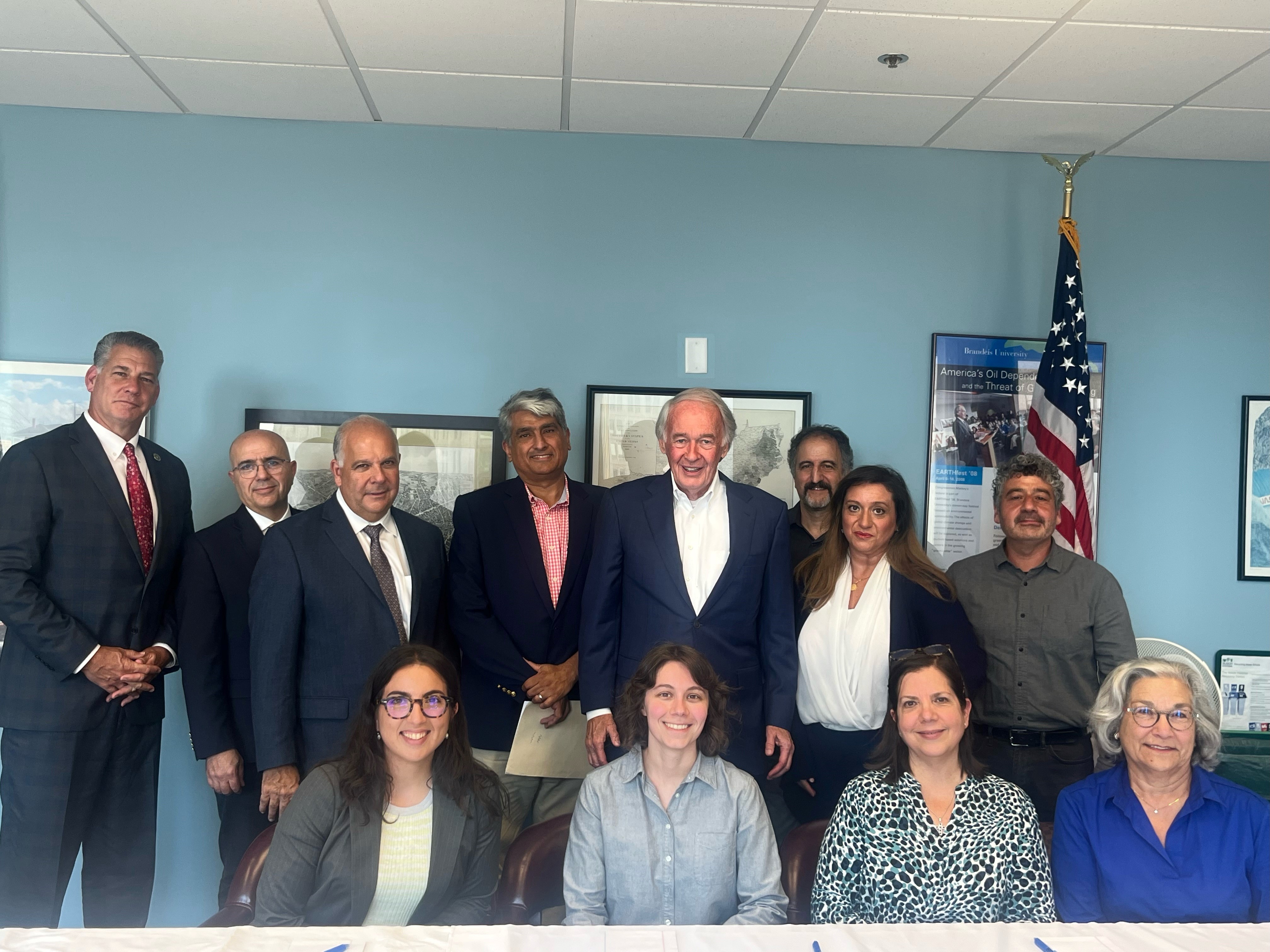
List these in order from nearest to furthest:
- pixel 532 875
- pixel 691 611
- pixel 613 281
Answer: pixel 532 875 → pixel 691 611 → pixel 613 281

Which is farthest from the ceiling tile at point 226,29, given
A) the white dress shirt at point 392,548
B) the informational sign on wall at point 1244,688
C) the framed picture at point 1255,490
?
the informational sign on wall at point 1244,688

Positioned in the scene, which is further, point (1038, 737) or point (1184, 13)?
point (1038, 737)

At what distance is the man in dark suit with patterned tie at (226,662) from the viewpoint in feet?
9.05

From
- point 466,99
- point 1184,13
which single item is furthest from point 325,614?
point 1184,13

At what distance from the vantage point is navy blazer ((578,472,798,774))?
8.61ft

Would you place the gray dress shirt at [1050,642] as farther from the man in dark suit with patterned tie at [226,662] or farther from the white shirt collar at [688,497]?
the man in dark suit with patterned tie at [226,662]

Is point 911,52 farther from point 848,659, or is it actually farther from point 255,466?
point 255,466

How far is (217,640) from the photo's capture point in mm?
2809

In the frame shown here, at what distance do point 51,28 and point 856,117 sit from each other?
2568mm

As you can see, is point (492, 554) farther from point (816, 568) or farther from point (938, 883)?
point (938, 883)

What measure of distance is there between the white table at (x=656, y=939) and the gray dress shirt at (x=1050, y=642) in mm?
1117

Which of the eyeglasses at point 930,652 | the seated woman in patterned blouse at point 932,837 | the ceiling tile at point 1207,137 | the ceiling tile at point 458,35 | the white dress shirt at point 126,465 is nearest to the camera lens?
the seated woman in patterned blouse at point 932,837

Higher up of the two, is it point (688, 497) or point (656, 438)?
point (656, 438)

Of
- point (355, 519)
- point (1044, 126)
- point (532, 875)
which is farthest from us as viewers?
point (1044, 126)
